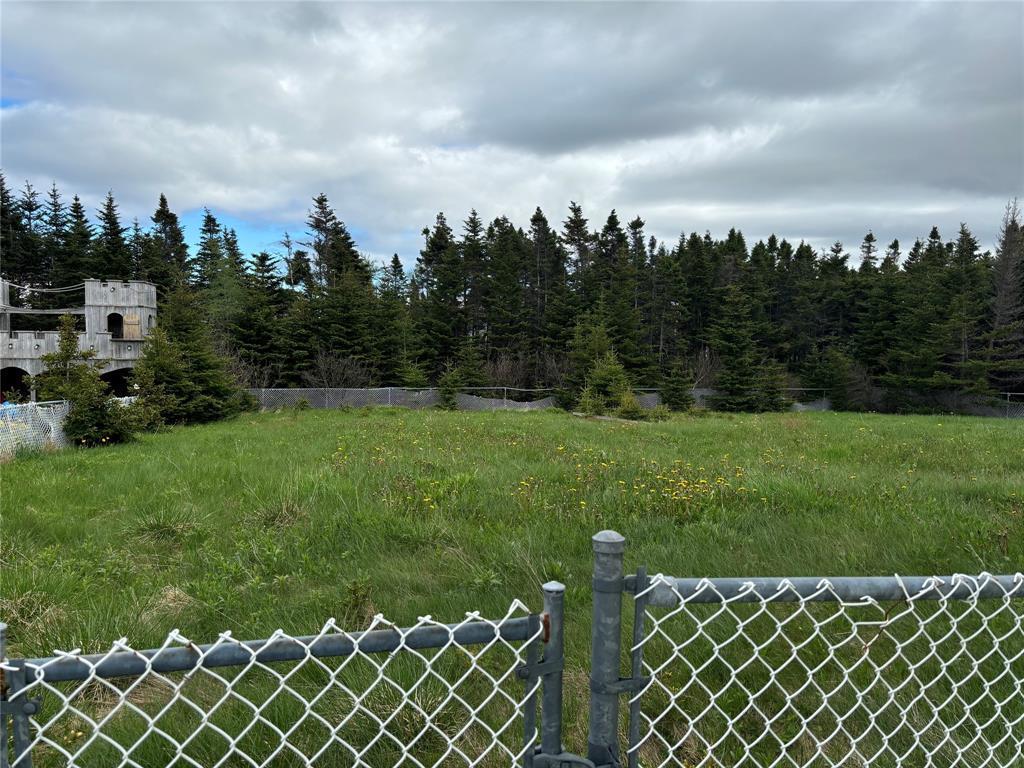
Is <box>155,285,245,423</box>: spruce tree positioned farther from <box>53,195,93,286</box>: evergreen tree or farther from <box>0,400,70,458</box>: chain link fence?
<box>53,195,93,286</box>: evergreen tree

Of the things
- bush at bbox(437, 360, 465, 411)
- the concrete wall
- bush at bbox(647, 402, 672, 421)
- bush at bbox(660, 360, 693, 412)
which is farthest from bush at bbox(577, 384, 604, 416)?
the concrete wall

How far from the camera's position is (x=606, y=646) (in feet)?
5.02

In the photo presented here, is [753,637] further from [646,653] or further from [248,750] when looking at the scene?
[248,750]

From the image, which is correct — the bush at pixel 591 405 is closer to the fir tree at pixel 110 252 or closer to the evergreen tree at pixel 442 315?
the evergreen tree at pixel 442 315

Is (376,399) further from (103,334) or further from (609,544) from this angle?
(609,544)

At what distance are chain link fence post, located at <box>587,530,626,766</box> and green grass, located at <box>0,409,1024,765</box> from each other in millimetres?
1058

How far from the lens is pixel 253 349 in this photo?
33031mm

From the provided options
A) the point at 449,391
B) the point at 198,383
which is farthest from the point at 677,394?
the point at 198,383

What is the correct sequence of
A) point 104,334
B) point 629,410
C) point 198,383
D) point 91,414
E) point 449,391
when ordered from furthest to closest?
point 449,391
point 104,334
point 629,410
point 198,383
point 91,414

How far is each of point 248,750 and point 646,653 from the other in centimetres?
185

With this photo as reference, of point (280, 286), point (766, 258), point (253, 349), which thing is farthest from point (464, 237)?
point (766, 258)

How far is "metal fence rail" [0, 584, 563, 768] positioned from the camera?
135 centimetres

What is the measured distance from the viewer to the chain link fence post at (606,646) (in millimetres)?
1488

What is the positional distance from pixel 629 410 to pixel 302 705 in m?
21.3
